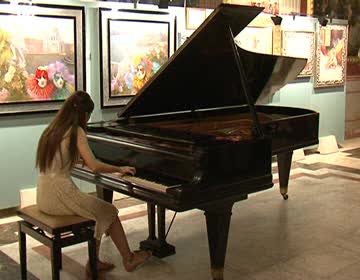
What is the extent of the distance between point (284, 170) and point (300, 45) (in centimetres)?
268

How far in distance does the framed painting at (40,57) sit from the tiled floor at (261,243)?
1.10m

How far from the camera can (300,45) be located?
7.28m

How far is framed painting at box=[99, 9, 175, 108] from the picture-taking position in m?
5.21

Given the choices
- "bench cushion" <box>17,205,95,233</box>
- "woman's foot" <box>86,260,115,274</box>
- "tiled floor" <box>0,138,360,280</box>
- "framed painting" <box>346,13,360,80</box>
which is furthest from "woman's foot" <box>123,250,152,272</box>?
"framed painting" <box>346,13,360,80</box>

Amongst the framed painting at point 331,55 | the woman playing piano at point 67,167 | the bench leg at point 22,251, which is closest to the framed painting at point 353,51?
the framed painting at point 331,55

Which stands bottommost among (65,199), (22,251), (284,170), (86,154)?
(22,251)

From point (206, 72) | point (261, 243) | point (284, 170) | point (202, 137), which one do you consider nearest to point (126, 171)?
point (202, 137)

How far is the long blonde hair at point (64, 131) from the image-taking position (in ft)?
10.0

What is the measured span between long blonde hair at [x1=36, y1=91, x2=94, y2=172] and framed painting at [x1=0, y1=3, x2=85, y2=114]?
1.66 metres

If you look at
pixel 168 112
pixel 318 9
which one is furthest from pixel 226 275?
pixel 318 9

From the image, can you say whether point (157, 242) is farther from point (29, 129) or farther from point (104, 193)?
point (29, 129)

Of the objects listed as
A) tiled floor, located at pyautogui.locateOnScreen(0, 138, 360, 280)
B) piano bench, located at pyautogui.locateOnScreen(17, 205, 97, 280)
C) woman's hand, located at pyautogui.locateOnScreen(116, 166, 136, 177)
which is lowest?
tiled floor, located at pyautogui.locateOnScreen(0, 138, 360, 280)

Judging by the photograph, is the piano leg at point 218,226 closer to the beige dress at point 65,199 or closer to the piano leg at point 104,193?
the beige dress at point 65,199

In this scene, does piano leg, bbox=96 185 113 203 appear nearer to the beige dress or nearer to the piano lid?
the piano lid
